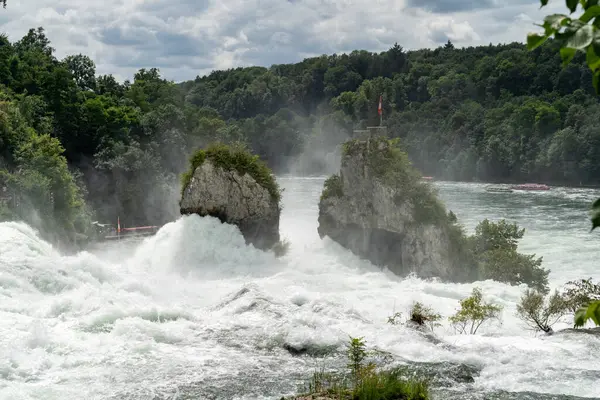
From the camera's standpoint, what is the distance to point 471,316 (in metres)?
21.5

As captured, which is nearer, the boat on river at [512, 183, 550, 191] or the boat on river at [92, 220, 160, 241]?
the boat on river at [92, 220, 160, 241]

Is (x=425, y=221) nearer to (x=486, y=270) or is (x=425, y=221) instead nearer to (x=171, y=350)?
(x=486, y=270)

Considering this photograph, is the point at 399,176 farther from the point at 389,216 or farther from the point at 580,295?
the point at 580,295

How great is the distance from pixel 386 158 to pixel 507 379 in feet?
67.3

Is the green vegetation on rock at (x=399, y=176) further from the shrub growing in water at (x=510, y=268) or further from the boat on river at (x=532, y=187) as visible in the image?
the boat on river at (x=532, y=187)

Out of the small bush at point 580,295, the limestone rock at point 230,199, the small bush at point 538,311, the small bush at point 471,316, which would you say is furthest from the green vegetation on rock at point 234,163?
the small bush at point 580,295

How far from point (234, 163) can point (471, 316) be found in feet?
52.1

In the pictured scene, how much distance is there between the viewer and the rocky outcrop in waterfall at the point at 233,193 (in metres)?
33.9

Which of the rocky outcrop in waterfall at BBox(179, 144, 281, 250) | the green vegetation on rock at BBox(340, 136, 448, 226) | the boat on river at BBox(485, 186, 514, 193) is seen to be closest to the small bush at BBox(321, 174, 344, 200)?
the green vegetation on rock at BBox(340, 136, 448, 226)

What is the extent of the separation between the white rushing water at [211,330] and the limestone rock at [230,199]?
1854 mm

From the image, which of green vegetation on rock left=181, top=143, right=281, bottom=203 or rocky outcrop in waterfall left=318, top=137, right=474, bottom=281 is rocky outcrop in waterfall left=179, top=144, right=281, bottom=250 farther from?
rocky outcrop in waterfall left=318, top=137, right=474, bottom=281

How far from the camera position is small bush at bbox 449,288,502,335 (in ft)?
67.2

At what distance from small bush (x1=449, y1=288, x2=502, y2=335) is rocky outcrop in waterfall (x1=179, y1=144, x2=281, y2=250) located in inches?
556

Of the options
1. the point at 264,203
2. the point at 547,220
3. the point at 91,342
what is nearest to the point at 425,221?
the point at 264,203
